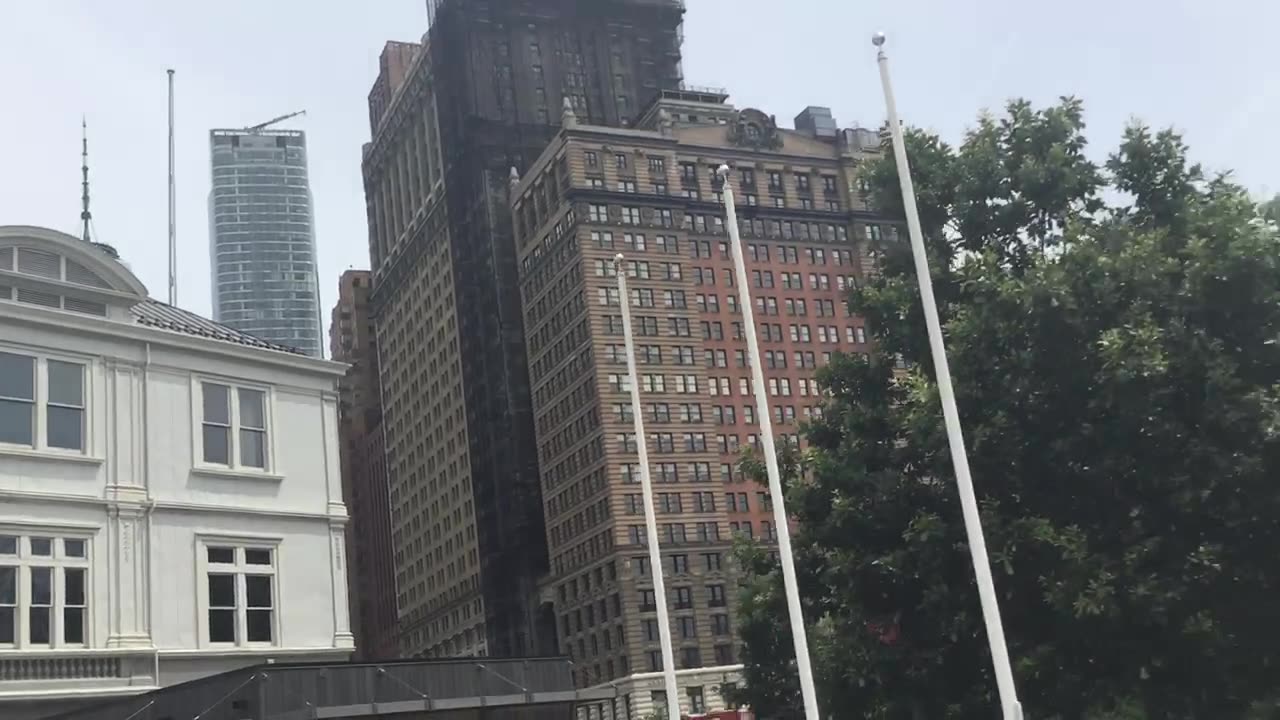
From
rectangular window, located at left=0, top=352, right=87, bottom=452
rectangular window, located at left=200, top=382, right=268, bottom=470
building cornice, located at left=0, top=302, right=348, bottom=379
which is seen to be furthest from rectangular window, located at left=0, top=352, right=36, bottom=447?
rectangular window, located at left=200, top=382, right=268, bottom=470

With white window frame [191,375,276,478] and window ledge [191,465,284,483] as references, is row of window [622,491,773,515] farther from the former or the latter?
window ledge [191,465,284,483]

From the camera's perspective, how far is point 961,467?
21375 millimetres

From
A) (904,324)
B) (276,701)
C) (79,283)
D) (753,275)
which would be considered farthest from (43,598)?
(753,275)

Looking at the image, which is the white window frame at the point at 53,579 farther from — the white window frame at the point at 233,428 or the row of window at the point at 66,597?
the white window frame at the point at 233,428

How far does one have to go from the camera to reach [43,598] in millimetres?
27859

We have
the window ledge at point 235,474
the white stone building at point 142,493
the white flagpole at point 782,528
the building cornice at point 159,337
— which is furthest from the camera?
the window ledge at point 235,474

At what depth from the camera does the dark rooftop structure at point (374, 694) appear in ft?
70.7

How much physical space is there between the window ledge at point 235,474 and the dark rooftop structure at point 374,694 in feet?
21.8

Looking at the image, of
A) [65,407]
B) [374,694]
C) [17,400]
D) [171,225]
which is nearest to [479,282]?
[171,225]

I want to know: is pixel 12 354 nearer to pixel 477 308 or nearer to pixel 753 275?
pixel 753 275

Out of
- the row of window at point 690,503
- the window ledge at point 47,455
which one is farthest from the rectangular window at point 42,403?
the row of window at point 690,503

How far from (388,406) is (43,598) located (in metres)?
167

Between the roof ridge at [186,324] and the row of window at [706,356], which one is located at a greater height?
the row of window at [706,356]

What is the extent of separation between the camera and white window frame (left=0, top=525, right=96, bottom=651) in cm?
2742
